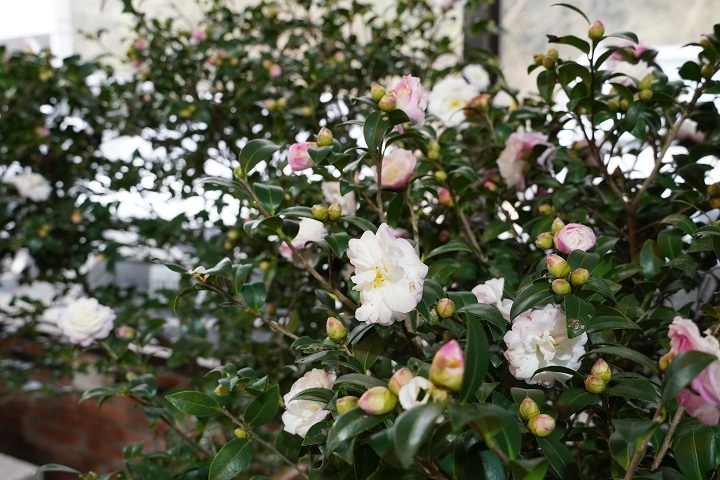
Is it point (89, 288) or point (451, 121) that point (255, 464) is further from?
point (451, 121)

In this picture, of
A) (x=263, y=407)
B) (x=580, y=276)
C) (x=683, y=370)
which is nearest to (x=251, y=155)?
(x=263, y=407)

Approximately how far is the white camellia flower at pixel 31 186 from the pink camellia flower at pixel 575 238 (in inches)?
57.0

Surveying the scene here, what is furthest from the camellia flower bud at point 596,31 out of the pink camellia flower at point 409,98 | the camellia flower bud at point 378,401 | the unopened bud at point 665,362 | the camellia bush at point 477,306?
the camellia flower bud at point 378,401

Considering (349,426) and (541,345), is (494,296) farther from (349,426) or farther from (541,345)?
(349,426)

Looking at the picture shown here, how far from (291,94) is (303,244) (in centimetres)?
68

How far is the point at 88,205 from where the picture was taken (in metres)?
1.58

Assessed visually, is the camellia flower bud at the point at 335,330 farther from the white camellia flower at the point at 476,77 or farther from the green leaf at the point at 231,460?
the white camellia flower at the point at 476,77

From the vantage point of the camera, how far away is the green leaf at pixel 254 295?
0.78m

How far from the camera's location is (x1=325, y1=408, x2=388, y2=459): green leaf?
492 mm

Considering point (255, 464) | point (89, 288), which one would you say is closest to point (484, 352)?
point (255, 464)

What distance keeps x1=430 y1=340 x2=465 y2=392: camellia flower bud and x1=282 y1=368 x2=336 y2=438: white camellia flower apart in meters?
0.22

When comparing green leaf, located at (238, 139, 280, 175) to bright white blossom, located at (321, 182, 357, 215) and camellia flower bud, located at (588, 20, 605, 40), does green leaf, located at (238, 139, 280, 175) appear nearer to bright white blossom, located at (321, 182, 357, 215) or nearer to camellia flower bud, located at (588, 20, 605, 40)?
bright white blossom, located at (321, 182, 357, 215)

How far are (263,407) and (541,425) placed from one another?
0.29 metres

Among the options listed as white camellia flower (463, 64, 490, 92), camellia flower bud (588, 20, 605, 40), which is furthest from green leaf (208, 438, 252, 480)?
white camellia flower (463, 64, 490, 92)
